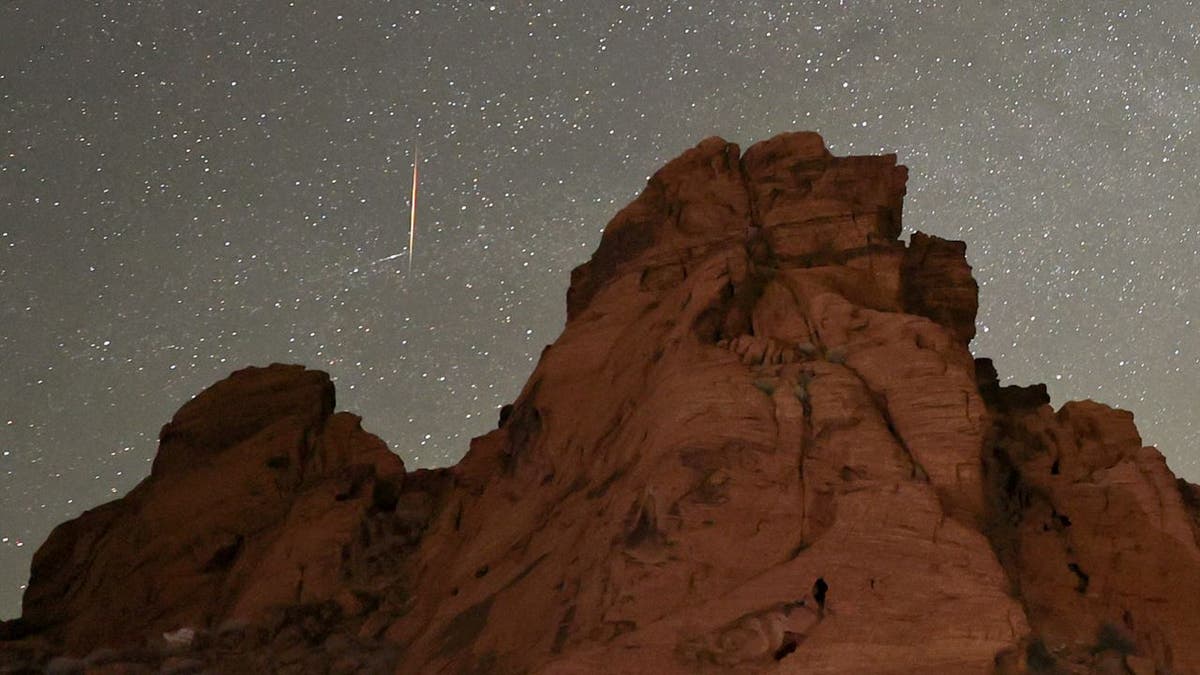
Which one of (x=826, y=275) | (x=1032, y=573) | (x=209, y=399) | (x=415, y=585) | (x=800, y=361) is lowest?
(x=1032, y=573)

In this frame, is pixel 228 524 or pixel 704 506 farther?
pixel 228 524

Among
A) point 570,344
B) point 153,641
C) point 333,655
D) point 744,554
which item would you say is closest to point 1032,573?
point 744,554

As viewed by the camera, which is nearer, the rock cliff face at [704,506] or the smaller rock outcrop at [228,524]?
the rock cliff face at [704,506]

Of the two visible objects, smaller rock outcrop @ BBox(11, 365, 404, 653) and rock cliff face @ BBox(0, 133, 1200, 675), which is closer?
rock cliff face @ BBox(0, 133, 1200, 675)

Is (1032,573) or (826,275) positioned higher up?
(826,275)

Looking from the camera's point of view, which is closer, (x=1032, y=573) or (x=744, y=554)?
(x=744, y=554)

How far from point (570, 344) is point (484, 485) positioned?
15.5ft

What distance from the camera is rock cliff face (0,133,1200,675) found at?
22.9 m

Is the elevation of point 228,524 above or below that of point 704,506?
above

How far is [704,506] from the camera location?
2477cm

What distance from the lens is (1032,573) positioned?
2714cm

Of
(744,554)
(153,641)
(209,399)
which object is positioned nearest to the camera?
(744,554)

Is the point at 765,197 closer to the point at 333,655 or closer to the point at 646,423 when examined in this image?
the point at 646,423

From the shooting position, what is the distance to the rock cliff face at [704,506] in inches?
902
